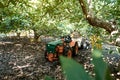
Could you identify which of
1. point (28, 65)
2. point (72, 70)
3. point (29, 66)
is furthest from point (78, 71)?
point (28, 65)

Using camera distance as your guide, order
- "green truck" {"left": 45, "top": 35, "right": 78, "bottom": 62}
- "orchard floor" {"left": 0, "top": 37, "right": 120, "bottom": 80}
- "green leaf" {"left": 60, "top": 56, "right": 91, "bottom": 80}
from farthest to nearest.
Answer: "green truck" {"left": 45, "top": 35, "right": 78, "bottom": 62}, "orchard floor" {"left": 0, "top": 37, "right": 120, "bottom": 80}, "green leaf" {"left": 60, "top": 56, "right": 91, "bottom": 80}

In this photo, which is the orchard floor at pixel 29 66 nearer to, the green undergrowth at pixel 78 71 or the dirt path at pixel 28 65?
the dirt path at pixel 28 65

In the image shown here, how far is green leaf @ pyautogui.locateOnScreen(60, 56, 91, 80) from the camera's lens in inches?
12.0

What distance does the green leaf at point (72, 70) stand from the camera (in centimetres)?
31

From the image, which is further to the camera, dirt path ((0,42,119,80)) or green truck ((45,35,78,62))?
green truck ((45,35,78,62))

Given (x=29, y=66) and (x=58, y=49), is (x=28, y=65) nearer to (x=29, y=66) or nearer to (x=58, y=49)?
(x=29, y=66)

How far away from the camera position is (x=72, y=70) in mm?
307

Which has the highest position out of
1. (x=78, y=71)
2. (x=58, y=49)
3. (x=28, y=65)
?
(x=78, y=71)

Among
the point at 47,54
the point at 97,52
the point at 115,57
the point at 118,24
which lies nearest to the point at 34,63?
the point at 47,54

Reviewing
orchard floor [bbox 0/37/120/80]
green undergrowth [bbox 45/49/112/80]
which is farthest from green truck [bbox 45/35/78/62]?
green undergrowth [bbox 45/49/112/80]

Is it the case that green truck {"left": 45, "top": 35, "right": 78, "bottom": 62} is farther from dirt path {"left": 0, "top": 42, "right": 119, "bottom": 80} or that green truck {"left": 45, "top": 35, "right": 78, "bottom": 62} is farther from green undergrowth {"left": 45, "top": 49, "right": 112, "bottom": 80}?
green undergrowth {"left": 45, "top": 49, "right": 112, "bottom": 80}

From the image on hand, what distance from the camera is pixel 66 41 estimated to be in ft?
35.3

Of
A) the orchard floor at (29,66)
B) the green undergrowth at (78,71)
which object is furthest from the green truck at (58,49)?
the green undergrowth at (78,71)

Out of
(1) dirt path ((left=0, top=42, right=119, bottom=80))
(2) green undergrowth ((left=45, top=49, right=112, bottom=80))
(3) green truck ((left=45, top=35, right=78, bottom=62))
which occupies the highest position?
(2) green undergrowth ((left=45, top=49, right=112, bottom=80))
